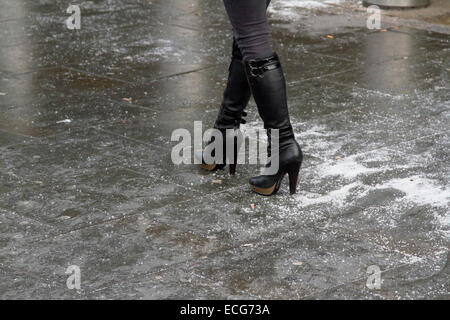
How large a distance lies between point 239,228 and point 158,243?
431 millimetres

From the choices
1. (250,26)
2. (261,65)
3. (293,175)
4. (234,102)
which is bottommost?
(293,175)

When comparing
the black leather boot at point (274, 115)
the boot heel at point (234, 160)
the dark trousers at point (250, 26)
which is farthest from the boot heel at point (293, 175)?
the dark trousers at point (250, 26)

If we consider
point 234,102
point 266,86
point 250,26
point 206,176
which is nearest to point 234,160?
point 206,176

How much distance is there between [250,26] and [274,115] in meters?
0.49

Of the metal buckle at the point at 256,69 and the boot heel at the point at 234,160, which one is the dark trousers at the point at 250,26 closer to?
the metal buckle at the point at 256,69

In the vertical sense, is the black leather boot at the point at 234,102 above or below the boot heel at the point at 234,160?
above

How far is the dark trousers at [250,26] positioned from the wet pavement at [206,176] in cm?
78

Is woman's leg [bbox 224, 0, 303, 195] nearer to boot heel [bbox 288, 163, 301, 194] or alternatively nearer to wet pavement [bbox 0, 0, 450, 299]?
boot heel [bbox 288, 163, 301, 194]

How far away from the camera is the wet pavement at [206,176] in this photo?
13.5 ft

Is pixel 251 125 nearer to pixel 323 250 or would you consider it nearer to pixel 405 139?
pixel 405 139

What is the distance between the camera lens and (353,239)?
14.7ft

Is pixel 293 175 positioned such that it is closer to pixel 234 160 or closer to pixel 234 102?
pixel 234 160

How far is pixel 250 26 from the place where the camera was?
4922mm

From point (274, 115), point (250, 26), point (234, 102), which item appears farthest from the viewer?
point (234, 102)
